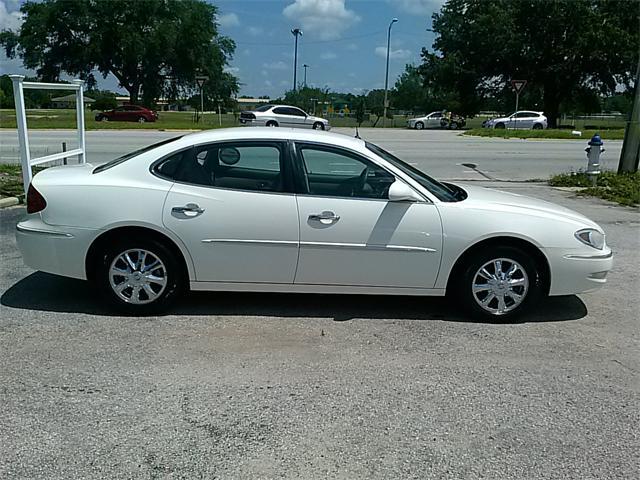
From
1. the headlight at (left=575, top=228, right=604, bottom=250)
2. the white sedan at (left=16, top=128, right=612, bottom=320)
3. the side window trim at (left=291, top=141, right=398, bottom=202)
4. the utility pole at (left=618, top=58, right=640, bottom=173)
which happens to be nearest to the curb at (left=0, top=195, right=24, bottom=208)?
the white sedan at (left=16, top=128, right=612, bottom=320)

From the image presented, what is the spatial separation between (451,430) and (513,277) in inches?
71.3

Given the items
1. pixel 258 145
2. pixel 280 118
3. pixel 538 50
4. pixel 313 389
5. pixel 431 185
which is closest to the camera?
pixel 313 389

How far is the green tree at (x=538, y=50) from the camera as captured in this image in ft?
143

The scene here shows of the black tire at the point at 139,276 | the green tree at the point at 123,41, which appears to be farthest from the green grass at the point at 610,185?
the green tree at the point at 123,41

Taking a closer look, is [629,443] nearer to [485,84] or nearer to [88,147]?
[88,147]

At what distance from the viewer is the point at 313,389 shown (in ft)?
11.8

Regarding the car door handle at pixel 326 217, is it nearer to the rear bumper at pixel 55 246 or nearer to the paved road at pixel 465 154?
the rear bumper at pixel 55 246

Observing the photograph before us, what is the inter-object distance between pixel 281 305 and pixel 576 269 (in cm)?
240

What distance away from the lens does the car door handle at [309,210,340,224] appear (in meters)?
4.52

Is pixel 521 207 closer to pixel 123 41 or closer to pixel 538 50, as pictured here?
pixel 538 50

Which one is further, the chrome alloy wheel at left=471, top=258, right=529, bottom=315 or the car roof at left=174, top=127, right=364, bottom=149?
the car roof at left=174, top=127, right=364, bottom=149

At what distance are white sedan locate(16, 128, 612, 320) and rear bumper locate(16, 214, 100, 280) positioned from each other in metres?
0.01

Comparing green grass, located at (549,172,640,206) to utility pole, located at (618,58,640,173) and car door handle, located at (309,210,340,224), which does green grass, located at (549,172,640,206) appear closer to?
utility pole, located at (618,58,640,173)

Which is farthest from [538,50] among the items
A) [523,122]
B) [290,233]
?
[290,233]
